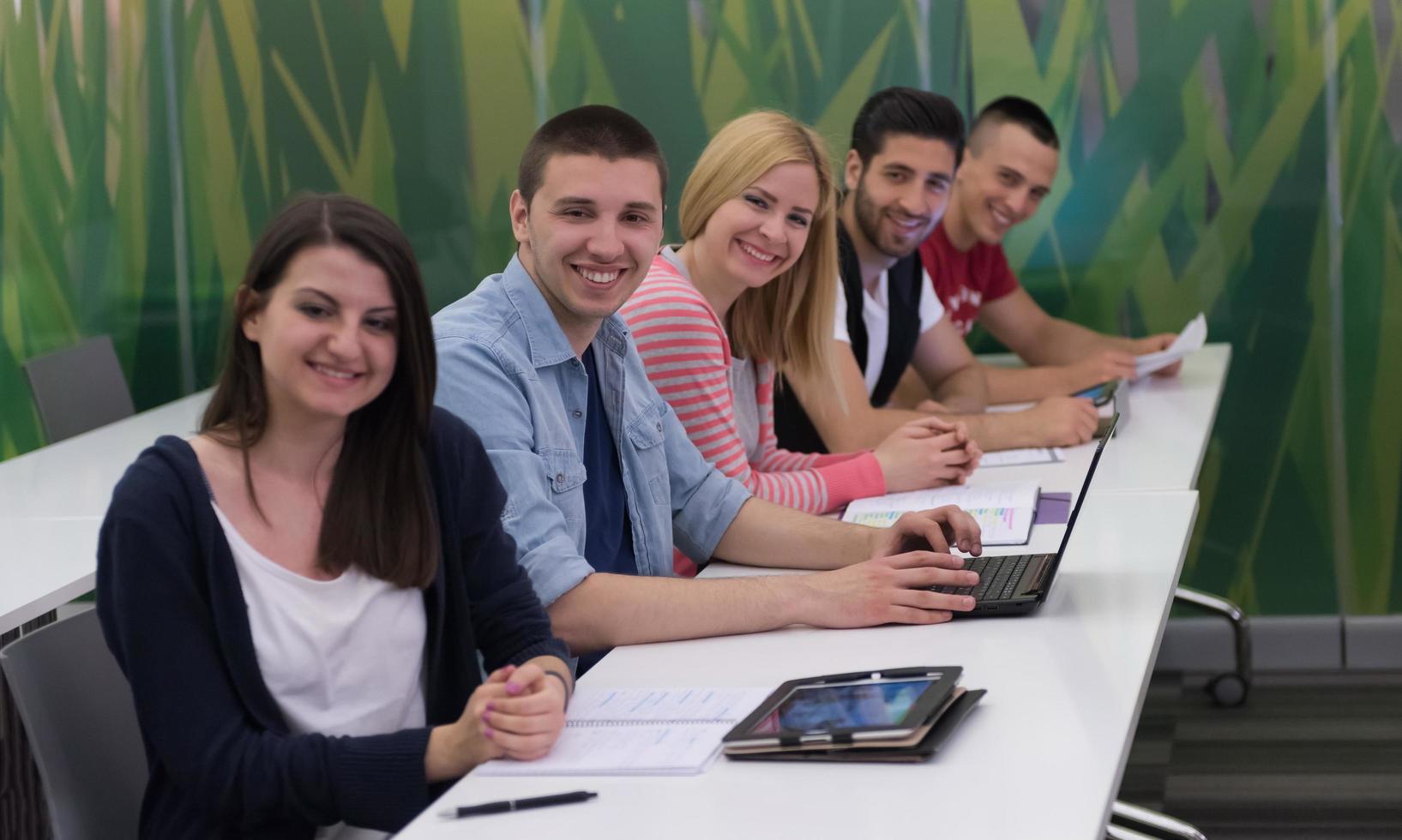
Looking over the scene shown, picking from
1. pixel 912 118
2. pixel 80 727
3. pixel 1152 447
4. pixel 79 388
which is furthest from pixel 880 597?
pixel 79 388

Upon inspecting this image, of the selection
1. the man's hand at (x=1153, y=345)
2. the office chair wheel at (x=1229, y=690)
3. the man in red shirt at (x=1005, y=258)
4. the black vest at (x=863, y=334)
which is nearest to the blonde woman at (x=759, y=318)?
the black vest at (x=863, y=334)

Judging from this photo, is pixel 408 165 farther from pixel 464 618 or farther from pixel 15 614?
pixel 464 618

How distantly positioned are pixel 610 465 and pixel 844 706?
0.72 meters

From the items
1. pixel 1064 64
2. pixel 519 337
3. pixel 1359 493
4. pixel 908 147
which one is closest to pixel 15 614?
pixel 519 337

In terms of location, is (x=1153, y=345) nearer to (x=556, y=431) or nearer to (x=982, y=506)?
(x=982, y=506)

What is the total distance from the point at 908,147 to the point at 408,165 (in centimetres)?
173

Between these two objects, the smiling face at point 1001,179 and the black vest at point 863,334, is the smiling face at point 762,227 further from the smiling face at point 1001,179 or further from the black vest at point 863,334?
the smiling face at point 1001,179

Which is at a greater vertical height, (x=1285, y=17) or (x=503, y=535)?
(x=1285, y=17)

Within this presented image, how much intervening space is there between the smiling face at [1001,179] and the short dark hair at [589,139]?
6.25 ft

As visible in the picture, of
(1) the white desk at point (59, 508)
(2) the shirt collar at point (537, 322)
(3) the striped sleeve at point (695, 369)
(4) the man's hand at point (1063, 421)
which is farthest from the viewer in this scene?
(4) the man's hand at point (1063, 421)

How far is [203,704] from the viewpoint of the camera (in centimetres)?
146

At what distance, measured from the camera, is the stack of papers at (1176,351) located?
353 centimetres

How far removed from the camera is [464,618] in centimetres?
169

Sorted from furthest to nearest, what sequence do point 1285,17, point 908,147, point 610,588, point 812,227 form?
1. point 1285,17
2. point 908,147
3. point 812,227
4. point 610,588
